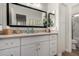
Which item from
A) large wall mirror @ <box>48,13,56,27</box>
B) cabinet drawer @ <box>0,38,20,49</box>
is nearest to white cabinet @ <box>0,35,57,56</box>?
cabinet drawer @ <box>0,38,20,49</box>

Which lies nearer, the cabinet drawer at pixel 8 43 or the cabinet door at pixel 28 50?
the cabinet drawer at pixel 8 43

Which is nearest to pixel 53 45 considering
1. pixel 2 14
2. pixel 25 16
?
pixel 25 16

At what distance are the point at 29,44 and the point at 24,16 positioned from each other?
1.22 feet

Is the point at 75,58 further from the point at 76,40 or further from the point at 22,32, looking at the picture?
the point at 22,32

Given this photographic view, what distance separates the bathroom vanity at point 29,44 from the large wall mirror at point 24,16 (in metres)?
0.15

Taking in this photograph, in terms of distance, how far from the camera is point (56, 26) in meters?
1.50

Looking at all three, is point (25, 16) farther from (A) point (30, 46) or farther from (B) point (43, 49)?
(B) point (43, 49)

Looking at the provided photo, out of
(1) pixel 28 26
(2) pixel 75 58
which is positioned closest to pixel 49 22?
(1) pixel 28 26

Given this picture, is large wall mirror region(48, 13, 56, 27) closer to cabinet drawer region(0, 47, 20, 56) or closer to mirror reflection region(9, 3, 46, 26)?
mirror reflection region(9, 3, 46, 26)

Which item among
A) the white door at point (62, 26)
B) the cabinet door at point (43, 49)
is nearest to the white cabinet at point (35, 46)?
the cabinet door at point (43, 49)

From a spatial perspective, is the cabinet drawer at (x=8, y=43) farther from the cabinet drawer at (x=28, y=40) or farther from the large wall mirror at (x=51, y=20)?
the large wall mirror at (x=51, y=20)

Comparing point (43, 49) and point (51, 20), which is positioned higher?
point (51, 20)

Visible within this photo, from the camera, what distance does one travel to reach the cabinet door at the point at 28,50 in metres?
1.46

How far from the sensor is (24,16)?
1.49 meters
